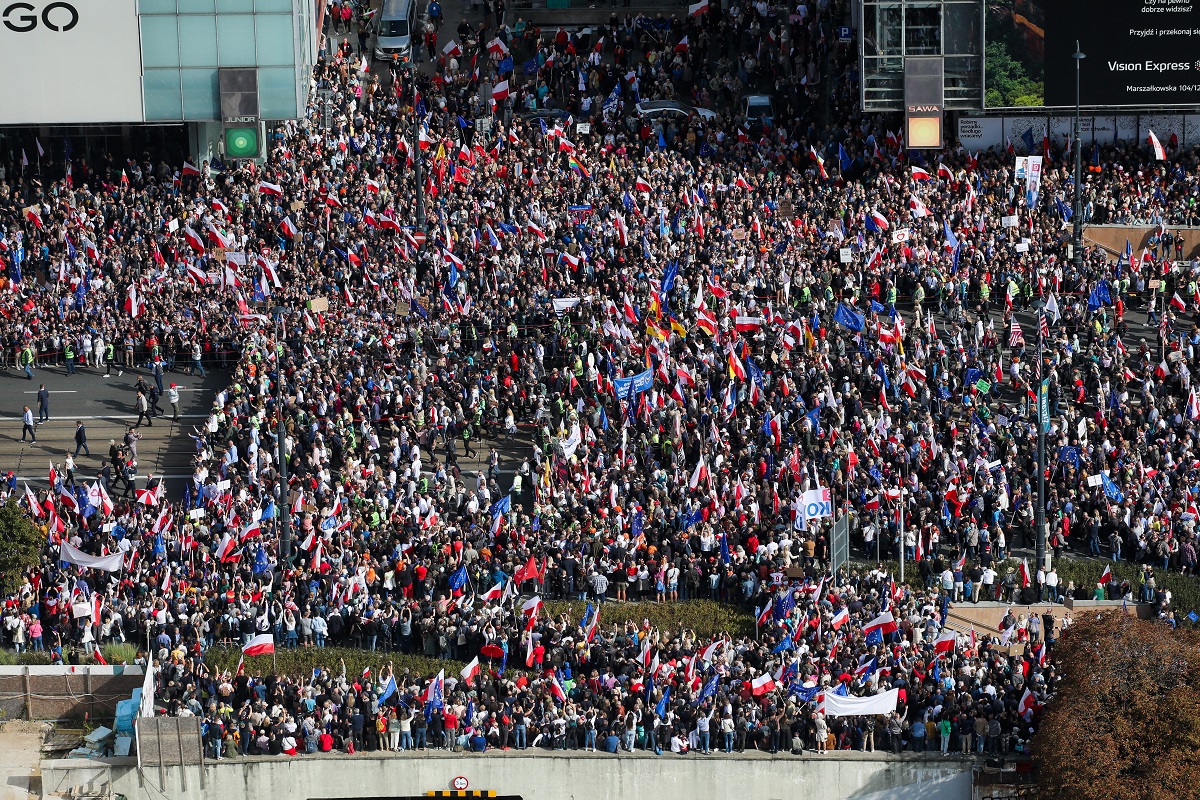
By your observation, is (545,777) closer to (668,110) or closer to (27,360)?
(27,360)

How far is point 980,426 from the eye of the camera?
63.5 metres

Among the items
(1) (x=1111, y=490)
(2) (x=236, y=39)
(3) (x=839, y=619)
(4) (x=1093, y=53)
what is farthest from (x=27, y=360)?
(4) (x=1093, y=53)

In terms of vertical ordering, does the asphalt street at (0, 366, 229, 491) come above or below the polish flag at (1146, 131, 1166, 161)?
below

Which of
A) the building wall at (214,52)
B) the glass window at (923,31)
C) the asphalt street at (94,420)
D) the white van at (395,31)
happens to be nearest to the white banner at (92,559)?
the asphalt street at (94,420)

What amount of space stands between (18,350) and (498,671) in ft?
76.1

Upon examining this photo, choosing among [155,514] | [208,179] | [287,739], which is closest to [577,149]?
[208,179]

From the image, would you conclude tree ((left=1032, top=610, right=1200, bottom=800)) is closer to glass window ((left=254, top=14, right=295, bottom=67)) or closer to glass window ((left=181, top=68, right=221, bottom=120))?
glass window ((left=254, top=14, right=295, bottom=67))

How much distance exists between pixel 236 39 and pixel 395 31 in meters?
6.05

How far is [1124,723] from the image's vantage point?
50156 millimetres

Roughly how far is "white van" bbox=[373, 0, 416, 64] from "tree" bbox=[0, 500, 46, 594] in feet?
101

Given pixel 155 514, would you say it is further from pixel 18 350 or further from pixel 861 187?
pixel 861 187

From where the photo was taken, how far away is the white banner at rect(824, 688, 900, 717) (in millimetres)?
52438

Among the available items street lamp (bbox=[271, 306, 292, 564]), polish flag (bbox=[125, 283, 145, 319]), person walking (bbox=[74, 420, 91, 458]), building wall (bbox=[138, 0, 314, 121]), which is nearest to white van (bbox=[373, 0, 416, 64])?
building wall (bbox=[138, 0, 314, 121])

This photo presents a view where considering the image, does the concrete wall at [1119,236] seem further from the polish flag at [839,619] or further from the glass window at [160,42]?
the glass window at [160,42]
